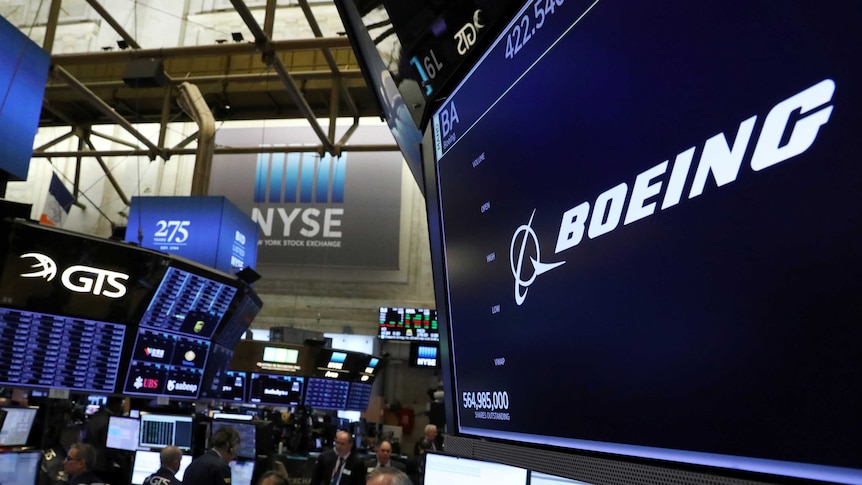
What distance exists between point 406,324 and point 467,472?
1184 cm

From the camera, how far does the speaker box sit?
31.8 feet

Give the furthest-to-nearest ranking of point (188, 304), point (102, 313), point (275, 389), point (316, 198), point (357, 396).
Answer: point (316, 198), point (357, 396), point (275, 389), point (188, 304), point (102, 313)

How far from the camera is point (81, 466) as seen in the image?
4.19m

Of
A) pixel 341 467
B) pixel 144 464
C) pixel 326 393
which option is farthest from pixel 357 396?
pixel 144 464

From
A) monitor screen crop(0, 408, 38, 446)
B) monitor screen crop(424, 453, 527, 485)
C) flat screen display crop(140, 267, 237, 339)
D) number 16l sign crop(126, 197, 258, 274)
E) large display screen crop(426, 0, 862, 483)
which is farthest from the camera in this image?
number 16l sign crop(126, 197, 258, 274)

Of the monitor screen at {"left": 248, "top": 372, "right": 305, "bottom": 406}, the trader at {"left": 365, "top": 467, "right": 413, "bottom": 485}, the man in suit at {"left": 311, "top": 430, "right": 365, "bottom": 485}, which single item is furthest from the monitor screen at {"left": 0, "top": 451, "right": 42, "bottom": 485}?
the monitor screen at {"left": 248, "top": 372, "right": 305, "bottom": 406}

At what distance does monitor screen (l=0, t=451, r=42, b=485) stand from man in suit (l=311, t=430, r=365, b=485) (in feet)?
7.52

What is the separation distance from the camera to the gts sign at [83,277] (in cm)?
425

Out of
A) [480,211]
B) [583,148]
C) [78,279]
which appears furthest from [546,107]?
[78,279]

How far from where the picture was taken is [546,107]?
1.54 metres

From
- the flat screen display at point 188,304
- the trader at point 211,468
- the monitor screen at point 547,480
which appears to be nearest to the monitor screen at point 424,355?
the flat screen display at point 188,304

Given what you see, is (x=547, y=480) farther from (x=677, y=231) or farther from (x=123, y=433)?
(x=123, y=433)

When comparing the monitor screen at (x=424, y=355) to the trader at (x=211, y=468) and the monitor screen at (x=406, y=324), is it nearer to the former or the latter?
the monitor screen at (x=406, y=324)

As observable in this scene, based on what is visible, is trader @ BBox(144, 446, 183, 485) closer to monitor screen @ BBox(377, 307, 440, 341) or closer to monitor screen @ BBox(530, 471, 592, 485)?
monitor screen @ BBox(530, 471, 592, 485)
